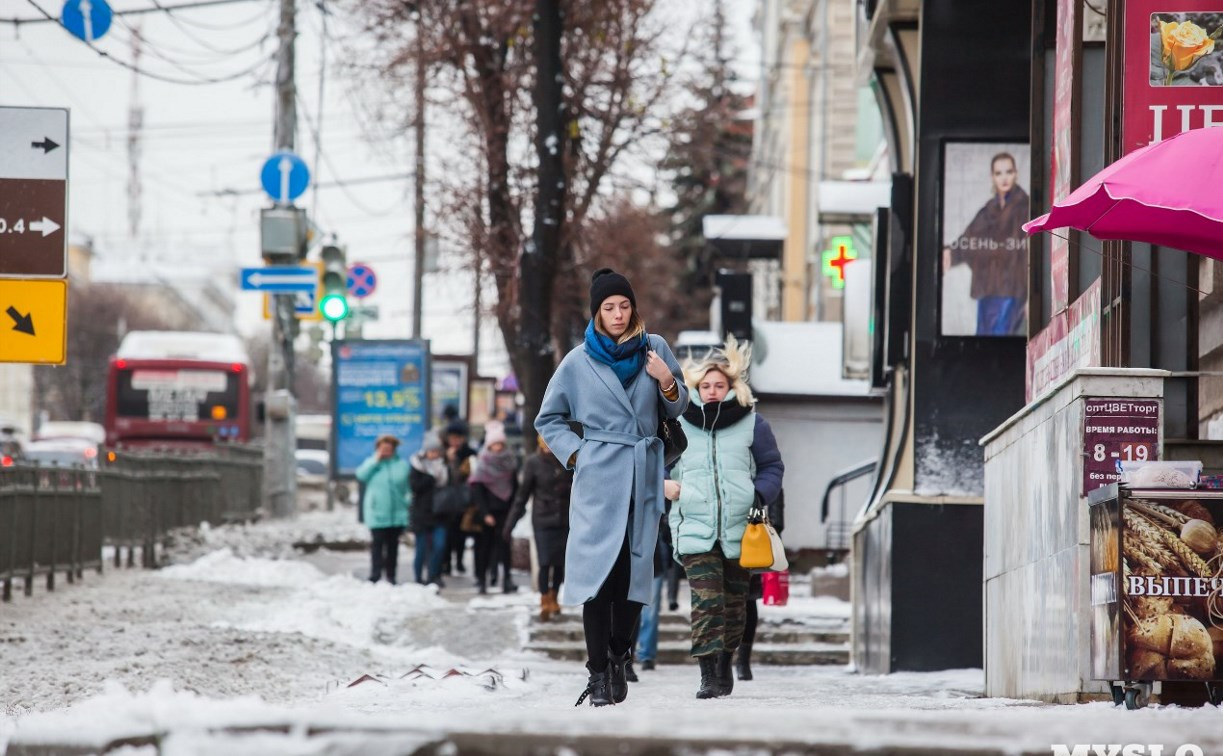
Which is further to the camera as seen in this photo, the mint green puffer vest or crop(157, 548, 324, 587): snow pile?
crop(157, 548, 324, 587): snow pile

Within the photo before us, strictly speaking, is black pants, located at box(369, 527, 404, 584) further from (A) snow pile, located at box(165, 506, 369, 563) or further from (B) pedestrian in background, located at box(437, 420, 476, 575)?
(A) snow pile, located at box(165, 506, 369, 563)

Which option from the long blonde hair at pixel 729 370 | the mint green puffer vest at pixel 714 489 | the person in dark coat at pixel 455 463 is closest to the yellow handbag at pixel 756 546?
the mint green puffer vest at pixel 714 489

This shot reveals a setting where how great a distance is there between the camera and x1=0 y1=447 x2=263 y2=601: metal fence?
674 inches

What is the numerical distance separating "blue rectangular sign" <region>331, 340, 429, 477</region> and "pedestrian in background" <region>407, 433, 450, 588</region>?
222 inches

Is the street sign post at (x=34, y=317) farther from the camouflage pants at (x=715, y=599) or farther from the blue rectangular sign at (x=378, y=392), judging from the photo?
the blue rectangular sign at (x=378, y=392)

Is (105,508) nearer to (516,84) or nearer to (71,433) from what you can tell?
(516,84)

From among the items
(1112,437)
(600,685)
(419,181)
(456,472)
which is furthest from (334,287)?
(1112,437)

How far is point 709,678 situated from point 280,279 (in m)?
15.2

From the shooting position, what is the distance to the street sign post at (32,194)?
38.9ft

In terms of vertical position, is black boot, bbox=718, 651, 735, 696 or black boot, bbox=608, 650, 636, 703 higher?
black boot, bbox=608, 650, 636, 703

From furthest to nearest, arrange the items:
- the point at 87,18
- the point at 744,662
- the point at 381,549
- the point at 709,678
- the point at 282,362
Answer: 1. the point at 282,362
2. the point at 381,549
3. the point at 87,18
4. the point at 744,662
5. the point at 709,678

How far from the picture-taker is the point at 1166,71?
27.9 feet

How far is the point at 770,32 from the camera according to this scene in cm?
6166

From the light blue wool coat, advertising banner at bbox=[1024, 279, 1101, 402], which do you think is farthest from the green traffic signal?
the light blue wool coat
